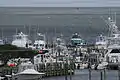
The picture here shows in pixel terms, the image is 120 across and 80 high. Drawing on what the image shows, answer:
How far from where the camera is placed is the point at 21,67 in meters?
40.0

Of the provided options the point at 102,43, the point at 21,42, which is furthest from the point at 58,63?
the point at 102,43

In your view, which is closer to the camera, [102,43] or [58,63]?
[58,63]

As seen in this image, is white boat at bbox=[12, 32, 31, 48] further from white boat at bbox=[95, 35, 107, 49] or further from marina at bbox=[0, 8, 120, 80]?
white boat at bbox=[95, 35, 107, 49]

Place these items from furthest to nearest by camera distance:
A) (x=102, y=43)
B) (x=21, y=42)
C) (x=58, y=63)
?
(x=102, y=43), (x=21, y=42), (x=58, y=63)

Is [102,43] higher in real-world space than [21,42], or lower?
lower

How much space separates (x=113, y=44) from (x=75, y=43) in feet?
88.9

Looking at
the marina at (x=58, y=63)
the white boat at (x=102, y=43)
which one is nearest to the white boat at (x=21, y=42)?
the marina at (x=58, y=63)

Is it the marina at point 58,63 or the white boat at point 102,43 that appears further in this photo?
the white boat at point 102,43

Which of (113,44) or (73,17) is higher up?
(73,17)

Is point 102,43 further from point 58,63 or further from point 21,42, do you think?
point 58,63

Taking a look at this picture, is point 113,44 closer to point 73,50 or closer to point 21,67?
point 73,50

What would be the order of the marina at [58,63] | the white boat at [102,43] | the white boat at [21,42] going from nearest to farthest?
the marina at [58,63], the white boat at [102,43], the white boat at [21,42]

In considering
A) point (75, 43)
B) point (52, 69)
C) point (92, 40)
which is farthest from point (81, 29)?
point (52, 69)

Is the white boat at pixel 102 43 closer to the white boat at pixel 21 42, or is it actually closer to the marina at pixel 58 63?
the marina at pixel 58 63
